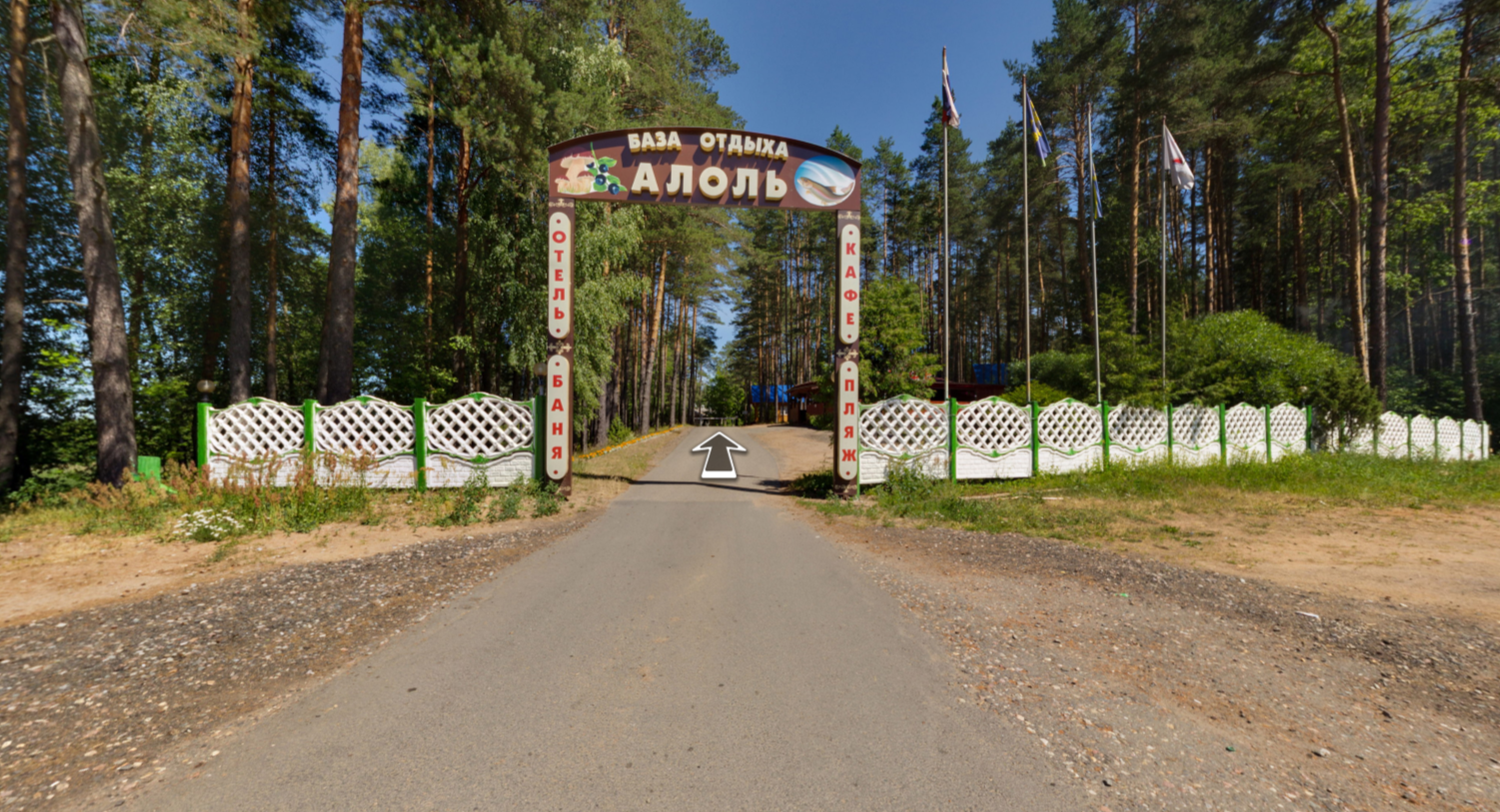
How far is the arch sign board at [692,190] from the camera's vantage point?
9875mm

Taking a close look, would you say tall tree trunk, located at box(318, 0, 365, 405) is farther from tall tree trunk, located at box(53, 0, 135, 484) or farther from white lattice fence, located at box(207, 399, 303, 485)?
tall tree trunk, located at box(53, 0, 135, 484)

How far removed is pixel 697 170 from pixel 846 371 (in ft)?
15.4

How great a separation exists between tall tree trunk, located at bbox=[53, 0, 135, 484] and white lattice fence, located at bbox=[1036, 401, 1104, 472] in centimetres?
1633

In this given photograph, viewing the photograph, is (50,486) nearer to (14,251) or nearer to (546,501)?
(14,251)

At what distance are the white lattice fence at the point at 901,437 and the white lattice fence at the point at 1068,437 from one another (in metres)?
2.41

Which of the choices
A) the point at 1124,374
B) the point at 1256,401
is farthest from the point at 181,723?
the point at 1256,401

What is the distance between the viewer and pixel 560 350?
9891mm

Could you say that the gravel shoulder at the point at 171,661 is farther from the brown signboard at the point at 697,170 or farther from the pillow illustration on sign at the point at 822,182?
the pillow illustration on sign at the point at 822,182

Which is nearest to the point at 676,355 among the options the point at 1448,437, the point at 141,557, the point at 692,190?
the point at 692,190

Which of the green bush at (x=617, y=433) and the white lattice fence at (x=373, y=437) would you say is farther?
the green bush at (x=617, y=433)

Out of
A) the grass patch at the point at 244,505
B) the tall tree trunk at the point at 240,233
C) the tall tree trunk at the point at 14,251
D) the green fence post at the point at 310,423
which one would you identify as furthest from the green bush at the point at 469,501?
the tall tree trunk at the point at 14,251

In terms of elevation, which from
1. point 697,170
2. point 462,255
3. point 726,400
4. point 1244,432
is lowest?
point 1244,432

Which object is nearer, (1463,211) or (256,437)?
(256,437)

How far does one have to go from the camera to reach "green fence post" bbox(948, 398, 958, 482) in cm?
1076
